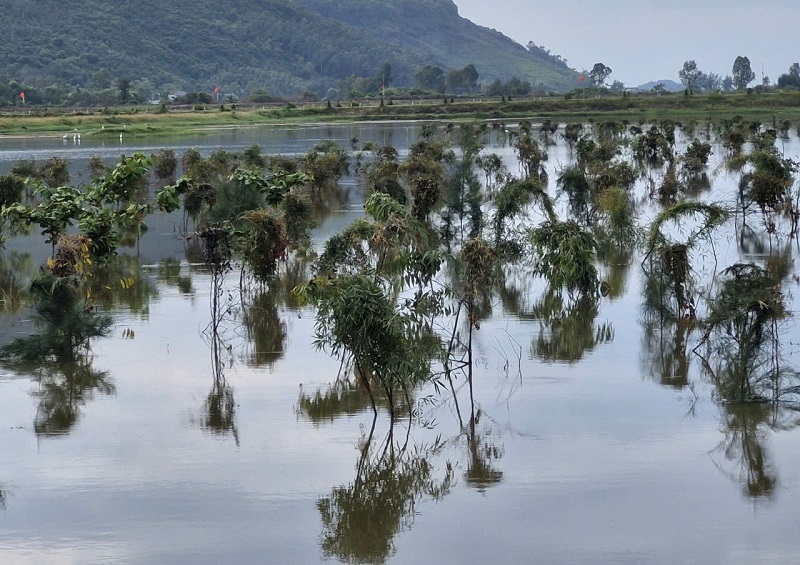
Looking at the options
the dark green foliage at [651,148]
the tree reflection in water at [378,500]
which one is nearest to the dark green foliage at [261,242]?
the tree reflection in water at [378,500]

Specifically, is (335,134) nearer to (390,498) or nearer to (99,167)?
(99,167)

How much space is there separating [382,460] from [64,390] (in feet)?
13.9

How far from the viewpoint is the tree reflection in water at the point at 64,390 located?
11.7 meters

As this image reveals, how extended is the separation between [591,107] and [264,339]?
73.3m

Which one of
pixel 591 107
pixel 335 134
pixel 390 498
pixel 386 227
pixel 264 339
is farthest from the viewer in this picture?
pixel 591 107

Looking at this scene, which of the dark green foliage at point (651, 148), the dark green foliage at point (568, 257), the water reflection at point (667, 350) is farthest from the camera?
the dark green foliage at point (651, 148)

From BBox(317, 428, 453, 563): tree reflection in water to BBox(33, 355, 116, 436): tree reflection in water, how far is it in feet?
10.3

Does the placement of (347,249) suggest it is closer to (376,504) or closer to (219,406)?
(219,406)

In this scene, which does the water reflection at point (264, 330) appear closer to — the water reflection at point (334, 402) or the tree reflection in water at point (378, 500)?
the water reflection at point (334, 402)

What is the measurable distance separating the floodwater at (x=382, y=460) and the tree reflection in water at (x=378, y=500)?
0.9 inches

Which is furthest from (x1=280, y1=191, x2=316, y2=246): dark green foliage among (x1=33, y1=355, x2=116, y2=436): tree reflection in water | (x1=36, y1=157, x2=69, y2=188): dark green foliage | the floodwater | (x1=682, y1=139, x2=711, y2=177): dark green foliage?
(x1=682, y1=139, x2=711, y2=177): dark green foliage

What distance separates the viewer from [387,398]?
12.2 meters

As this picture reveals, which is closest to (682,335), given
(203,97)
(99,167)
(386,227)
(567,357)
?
(567,357)

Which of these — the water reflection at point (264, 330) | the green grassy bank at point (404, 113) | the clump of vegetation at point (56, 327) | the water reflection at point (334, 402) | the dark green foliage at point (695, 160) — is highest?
the green grassy bank at point (404, 113)
